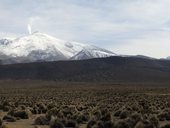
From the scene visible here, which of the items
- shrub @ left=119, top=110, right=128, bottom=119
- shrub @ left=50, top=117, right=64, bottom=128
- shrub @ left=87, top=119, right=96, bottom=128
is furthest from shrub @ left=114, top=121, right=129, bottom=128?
shrub @ left=119, top=110, right=128, bottom=119

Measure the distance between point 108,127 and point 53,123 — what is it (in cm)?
324

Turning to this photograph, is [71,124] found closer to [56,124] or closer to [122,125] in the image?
[56,124]

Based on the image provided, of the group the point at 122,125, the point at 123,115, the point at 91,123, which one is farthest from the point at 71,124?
the point at 123,115

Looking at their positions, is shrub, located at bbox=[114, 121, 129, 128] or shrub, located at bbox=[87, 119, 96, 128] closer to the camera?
shrub, located at bbox=[114, 121, 129, 128]

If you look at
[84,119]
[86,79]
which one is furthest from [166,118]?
[86,79]

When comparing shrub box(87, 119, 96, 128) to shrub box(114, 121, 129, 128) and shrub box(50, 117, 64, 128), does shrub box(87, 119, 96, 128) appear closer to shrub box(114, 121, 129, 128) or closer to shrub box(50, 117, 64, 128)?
shrub box(50, 117, 64, 128)

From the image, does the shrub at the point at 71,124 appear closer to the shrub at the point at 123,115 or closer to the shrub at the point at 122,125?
the shrub at the point at 122,125

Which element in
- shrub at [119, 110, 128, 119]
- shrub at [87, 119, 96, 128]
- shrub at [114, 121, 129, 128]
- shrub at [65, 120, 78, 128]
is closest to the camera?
shrub at [114, 121, 129, 128]

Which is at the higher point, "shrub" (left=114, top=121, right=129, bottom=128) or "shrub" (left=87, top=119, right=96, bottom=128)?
"shrub" (left=114, top=121, right=129, bottom=128)

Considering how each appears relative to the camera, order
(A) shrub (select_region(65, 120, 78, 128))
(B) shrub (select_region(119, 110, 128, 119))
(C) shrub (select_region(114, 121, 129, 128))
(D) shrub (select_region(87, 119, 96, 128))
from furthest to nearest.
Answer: (B) shrub (select_region(119, 110, 128, 119)), (A) shrub (select_region(65, 120, 78, 128)), (D) shrub (select_region(87, 119, 96, 128)), (C) shrub (select_region(114, 121, 129, 128))

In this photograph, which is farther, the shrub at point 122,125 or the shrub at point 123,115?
the shrub at point 123,115

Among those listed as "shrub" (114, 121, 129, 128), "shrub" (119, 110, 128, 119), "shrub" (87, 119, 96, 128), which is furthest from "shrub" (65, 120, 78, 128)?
"shrub" (119, 110, 128, 119)

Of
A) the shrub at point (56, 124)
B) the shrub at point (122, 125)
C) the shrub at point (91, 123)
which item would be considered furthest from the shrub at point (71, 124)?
the shrub at point (122, 125)

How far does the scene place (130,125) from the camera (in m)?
21.6
